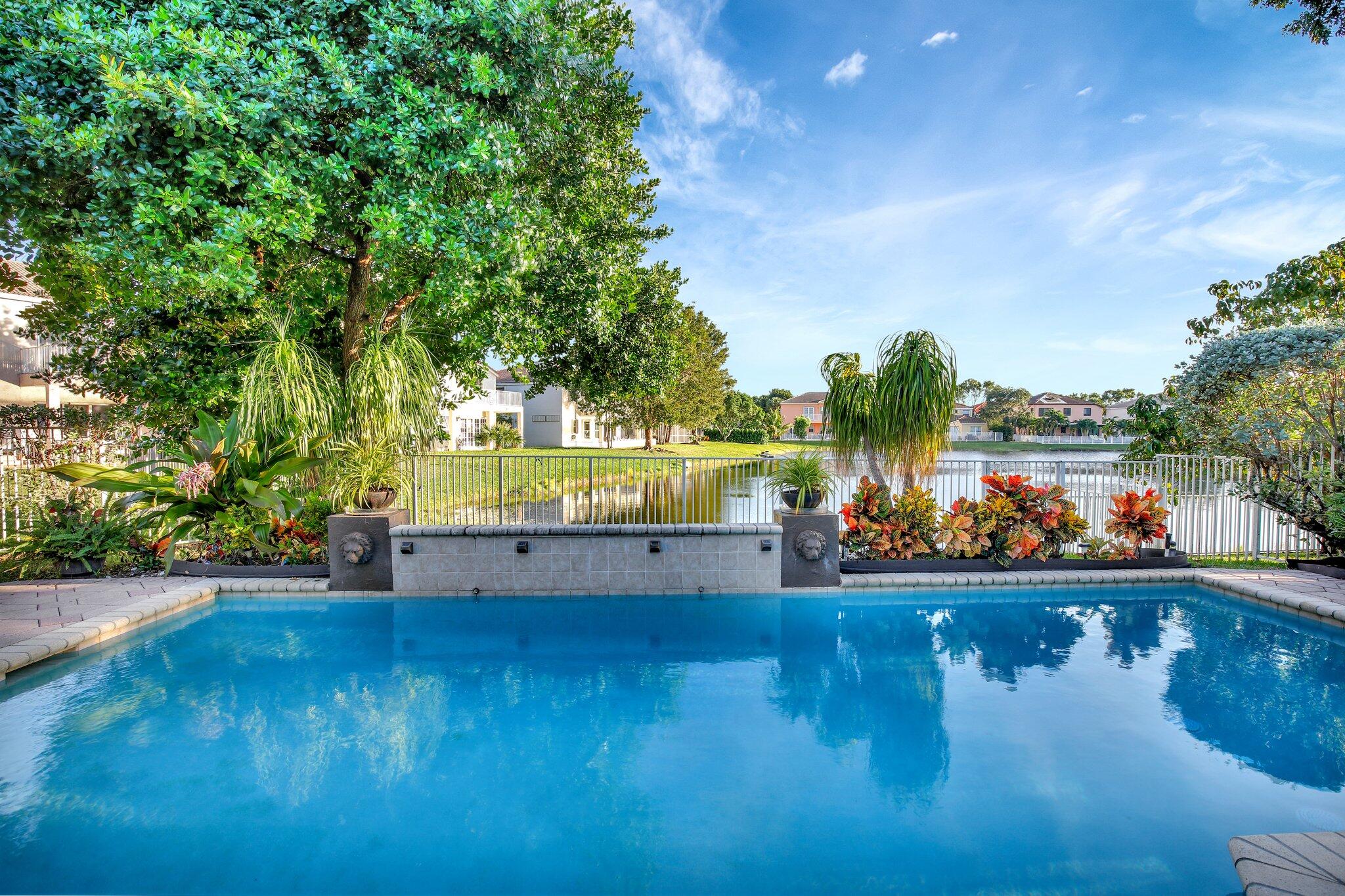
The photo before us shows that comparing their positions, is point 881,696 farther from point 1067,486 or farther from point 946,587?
point 1067,486

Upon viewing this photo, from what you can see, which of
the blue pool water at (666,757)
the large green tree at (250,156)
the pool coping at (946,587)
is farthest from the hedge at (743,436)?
the blue pool water at (666,757)

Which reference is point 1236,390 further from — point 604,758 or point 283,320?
point 283,320

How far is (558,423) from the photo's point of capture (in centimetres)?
3466

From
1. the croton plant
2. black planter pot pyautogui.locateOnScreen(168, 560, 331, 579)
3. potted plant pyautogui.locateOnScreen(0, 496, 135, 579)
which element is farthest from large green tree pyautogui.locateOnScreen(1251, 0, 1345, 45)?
potted plant pyautogui.locateOnScreen(0, 496, 135, 579)

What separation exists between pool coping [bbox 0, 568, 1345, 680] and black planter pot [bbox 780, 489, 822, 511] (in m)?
0.85

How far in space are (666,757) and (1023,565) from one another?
528cm

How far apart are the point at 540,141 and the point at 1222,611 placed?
8.50 meters

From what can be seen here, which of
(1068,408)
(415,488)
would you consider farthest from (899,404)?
(1068,408)

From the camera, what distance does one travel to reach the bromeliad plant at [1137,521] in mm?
6449

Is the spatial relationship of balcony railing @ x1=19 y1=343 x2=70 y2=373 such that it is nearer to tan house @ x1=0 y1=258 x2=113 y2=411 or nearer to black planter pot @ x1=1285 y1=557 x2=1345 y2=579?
tan house @ x1=0 y1=258 x2=113 y2=411

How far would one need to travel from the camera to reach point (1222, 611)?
212 inches

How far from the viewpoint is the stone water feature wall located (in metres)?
5.70

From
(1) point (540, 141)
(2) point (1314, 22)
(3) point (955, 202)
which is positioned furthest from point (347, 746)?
(2) point (1314, 22)

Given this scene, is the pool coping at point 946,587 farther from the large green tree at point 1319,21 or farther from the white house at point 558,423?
the white house at point 558,423
